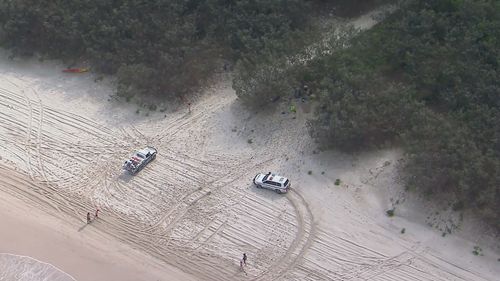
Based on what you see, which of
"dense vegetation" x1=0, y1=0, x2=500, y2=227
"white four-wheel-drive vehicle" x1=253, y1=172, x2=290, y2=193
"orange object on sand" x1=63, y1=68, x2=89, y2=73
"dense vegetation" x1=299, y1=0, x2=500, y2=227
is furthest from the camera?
"orange object on sand" x1=63, y1=68, x2=89, y2=73

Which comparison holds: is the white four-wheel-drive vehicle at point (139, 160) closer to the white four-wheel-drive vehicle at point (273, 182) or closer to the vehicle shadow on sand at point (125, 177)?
the vehicle shadow on sand at point (125, 177)

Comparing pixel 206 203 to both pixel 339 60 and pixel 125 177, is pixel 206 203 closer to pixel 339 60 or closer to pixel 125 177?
pixel 125 177

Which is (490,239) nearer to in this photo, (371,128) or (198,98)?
(371,128)

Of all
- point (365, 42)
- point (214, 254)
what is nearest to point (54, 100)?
point (214, 254)

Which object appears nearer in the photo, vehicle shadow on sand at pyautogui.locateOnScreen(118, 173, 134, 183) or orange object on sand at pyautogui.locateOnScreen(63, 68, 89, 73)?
vehicle shadow on sand at pyautogui.locateOnScreen(118, 173, 134, 183)

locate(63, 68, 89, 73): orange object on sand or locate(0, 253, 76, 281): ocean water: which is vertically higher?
locate(63, 68, 89, 73): orange object on sand

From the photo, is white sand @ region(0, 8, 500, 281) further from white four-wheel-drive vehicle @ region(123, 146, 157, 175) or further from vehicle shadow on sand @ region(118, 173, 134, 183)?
white four-wheel-drive vehicle @ region(123, 146, 157, 175)

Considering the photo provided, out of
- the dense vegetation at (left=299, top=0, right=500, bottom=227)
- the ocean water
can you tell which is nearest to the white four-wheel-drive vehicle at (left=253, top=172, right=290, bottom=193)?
the dense vegetation at (left=299, top=0, right=500, bottom=227)
